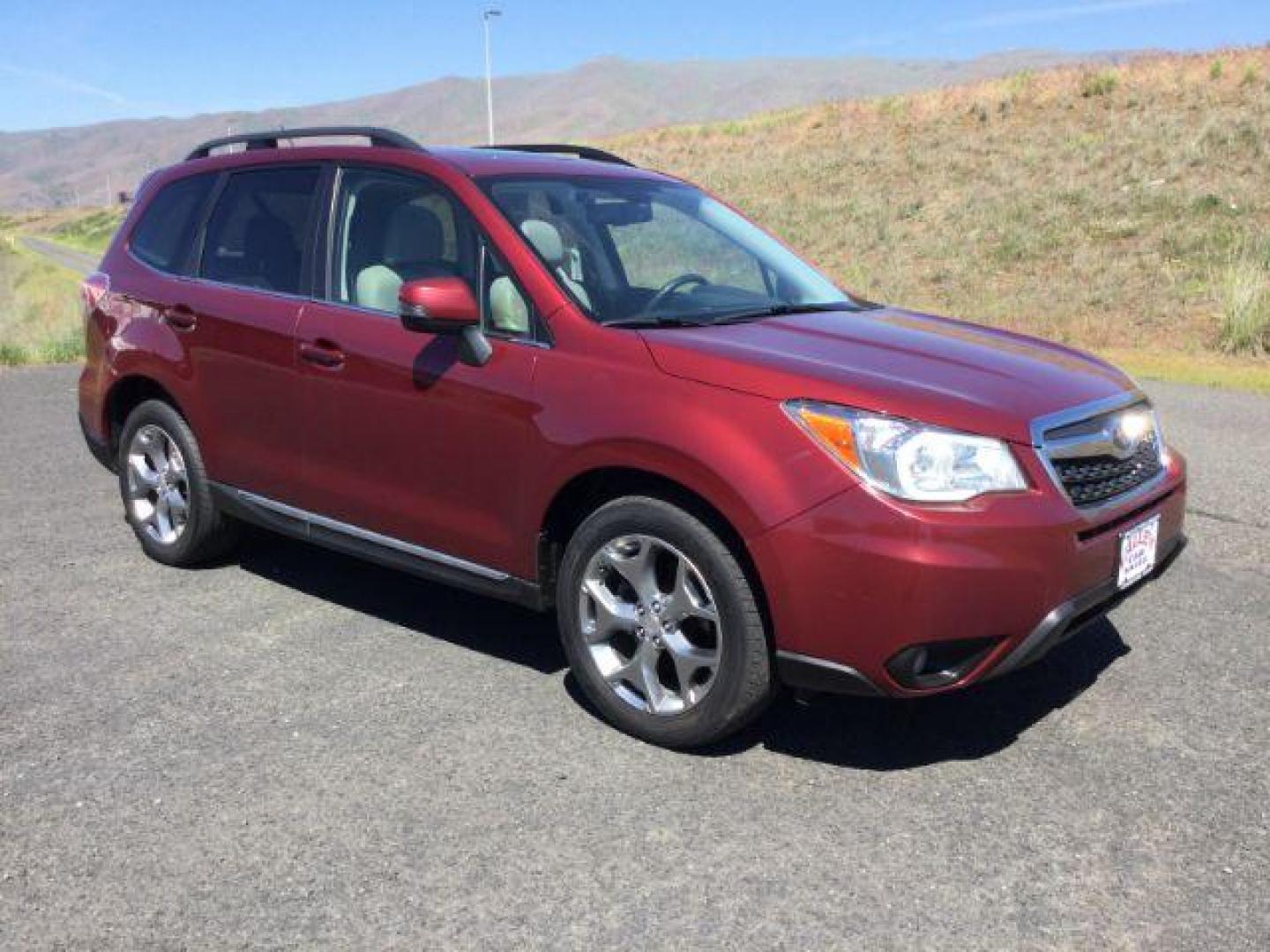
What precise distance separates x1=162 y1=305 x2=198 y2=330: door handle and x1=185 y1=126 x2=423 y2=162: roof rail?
707mm

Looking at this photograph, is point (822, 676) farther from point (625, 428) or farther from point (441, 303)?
point (441, 303)

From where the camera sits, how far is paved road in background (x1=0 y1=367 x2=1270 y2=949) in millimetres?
2756

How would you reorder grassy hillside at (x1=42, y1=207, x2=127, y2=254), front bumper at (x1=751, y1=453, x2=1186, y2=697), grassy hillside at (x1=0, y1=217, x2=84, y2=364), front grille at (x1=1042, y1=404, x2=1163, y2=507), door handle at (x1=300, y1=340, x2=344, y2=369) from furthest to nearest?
grassy hillside at (x1=42, y1=207, x2=127, y2=254), grassy hillside at (x1=0, y1=217, x2=84, y2=364), door handle at (x1=300, y1=340, x2=344, y2=369), front grille at (x1=1042, y1=404, x2=1163, y2=507), front bumper at (x1=751, y1=453, x2=1186, y2=697)

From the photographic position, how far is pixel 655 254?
449cm

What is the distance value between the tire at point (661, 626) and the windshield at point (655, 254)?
727mm

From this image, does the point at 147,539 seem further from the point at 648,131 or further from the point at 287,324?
the point at 648,131

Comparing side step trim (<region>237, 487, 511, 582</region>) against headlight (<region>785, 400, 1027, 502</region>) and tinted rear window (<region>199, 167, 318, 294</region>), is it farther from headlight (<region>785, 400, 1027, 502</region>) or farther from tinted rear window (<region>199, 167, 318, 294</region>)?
headlight (<region>785, 400, 1027, 502</region>)

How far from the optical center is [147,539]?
5.43m

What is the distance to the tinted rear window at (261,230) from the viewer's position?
182 inches

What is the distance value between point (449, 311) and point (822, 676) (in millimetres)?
1602

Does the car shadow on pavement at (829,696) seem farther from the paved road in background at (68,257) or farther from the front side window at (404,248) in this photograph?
the paved road in background at (68,257)

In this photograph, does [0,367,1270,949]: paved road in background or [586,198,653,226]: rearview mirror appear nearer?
[0,367,1270,949]: paved road in background

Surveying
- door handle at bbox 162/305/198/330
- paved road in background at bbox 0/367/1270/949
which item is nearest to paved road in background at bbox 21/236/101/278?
door handle at bbox 162/305/198/330

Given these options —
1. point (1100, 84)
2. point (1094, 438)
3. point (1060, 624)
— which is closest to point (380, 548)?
point (1060, 624)
